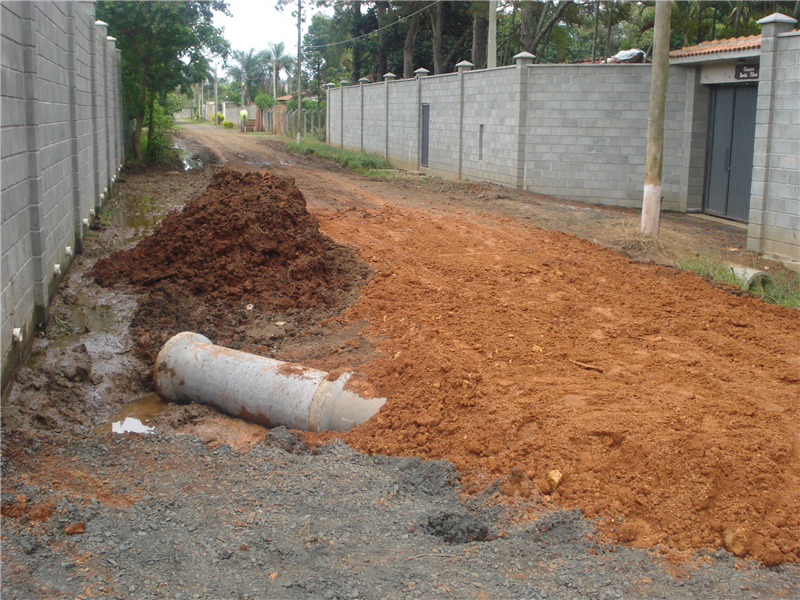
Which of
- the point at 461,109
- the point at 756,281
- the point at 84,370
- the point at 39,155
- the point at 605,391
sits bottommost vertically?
the point at 84,370

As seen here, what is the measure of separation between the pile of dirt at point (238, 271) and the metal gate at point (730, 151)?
28.1ft

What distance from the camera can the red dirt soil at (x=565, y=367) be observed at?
13.4 feet

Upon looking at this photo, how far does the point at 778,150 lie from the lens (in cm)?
1062

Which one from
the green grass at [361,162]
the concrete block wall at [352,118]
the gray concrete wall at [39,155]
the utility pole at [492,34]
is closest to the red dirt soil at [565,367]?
the gray concrete wall at [39,155]

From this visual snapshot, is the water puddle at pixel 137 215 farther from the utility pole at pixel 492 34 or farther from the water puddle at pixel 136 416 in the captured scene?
the utility pole at pixel 492 34

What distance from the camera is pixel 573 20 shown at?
28812 millimetres

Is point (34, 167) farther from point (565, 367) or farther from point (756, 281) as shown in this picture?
point (756, 281)

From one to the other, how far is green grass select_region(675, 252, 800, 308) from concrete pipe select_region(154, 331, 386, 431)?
5545 millimetres

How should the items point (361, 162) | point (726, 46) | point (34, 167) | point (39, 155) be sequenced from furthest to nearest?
point (361, 162)
point (726, 46)
point (39, 155)
point (34, 167)

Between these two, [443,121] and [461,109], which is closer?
[461,109]

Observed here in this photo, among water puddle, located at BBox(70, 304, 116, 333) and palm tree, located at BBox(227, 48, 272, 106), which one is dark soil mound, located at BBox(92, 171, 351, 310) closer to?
water puddle, located at BBox(70, 304, 116, 333)

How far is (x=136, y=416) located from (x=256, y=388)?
1124 mm

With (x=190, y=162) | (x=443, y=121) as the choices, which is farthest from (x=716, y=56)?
(x=190, y=162)

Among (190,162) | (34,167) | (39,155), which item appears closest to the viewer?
(34,167)
